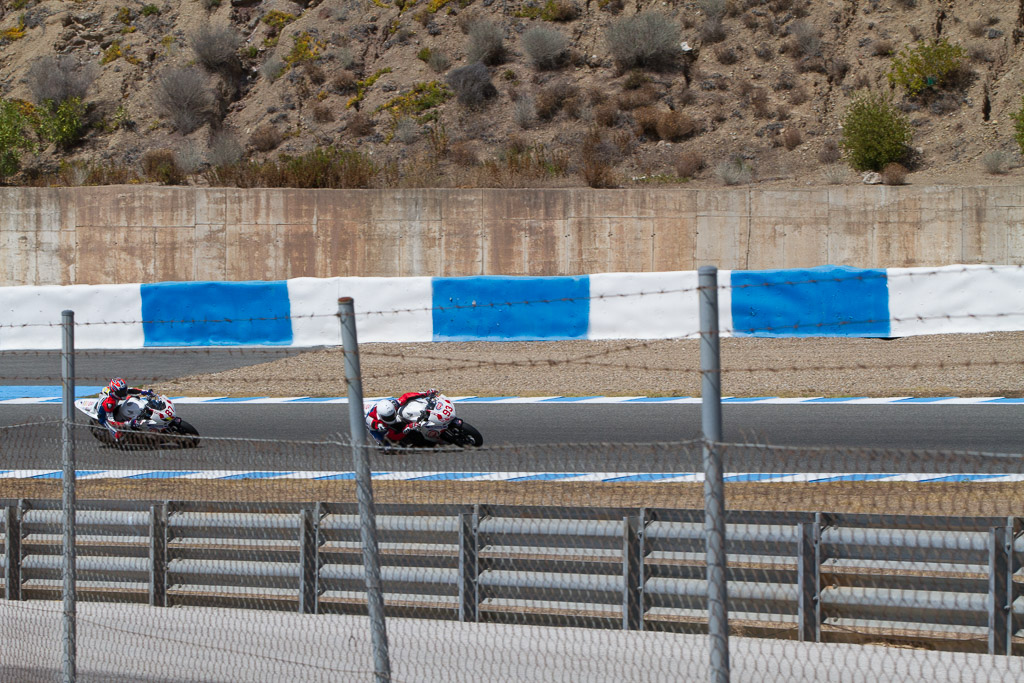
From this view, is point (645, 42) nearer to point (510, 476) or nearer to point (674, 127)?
point (674, 127)

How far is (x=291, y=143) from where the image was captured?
26.6 metres

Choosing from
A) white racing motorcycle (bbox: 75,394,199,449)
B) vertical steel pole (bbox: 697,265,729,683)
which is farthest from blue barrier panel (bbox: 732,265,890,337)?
vertical steel pole (bbox: 697,265,729,683)

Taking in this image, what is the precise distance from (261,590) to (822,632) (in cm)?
312

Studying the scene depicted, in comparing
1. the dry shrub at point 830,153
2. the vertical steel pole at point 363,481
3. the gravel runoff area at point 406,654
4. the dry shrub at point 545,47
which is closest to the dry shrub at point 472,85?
the dry shrub at point 545,47

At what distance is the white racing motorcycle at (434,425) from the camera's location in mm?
9883

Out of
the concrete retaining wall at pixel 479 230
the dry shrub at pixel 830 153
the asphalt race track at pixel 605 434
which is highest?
the dry shrub at pixel 830 153

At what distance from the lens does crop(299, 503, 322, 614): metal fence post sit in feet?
19.2

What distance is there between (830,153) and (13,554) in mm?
20165

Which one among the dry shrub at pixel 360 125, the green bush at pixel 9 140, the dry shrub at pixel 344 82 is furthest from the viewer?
the dry shrub at pixel 344 82

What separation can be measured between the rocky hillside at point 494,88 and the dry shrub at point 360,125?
0.19 ft

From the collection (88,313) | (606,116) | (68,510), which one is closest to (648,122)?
A: (606,116)

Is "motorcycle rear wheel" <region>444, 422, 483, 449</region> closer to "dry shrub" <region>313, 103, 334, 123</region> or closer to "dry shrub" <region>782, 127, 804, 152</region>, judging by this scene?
"dry shrub" <region>782, 127, 804, 152</region>

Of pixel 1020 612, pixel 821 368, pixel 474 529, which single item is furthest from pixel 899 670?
pixel 821 368

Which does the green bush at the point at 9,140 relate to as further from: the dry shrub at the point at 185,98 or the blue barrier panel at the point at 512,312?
the blue barrier panel at the point at 512,312
